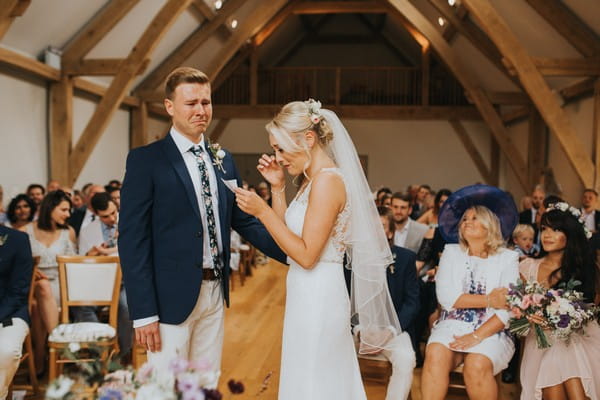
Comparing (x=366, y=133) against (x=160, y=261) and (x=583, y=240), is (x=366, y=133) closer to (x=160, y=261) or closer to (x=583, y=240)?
(x=583, y=240)

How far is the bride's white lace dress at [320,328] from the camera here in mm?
2064

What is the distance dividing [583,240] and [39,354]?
3.47m

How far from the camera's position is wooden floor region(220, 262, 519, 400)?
12.3 ft

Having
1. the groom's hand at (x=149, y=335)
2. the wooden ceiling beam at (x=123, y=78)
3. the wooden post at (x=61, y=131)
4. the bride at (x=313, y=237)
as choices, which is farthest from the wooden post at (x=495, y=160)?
the groom's hand at (x=149, y=335)

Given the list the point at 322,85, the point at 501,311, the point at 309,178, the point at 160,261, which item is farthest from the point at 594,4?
the point at 322,85

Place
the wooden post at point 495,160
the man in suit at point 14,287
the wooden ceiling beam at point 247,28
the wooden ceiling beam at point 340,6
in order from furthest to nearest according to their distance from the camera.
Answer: the wooden post at point 495,160
the wooden ceiling beam at point 340,6
the wooden ceiling beam at point 247,28
the man in suit at point 14,287

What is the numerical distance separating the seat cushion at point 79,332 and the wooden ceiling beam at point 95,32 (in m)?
5.43

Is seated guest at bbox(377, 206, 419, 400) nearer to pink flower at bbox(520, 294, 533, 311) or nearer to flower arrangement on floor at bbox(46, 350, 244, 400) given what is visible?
pink flower at bbox(520, 294, 533, 311)

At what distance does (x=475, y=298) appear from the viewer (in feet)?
10.2

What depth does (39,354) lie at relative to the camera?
A: 3.85 meters

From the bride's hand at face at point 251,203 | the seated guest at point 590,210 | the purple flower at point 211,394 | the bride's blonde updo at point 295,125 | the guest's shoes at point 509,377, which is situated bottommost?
the guest's shoes at point 509,377

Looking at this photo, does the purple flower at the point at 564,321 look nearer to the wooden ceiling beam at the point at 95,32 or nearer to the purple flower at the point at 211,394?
the purple flower at the point at 211,394

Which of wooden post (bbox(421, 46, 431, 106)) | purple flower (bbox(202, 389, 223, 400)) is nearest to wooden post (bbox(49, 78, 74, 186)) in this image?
purple flower (bbox(202, 389, 223, 400))

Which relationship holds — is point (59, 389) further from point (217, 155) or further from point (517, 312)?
point (517, 312)
